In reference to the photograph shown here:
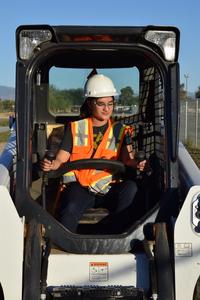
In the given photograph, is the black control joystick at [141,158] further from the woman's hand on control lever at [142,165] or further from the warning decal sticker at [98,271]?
the warning decal sticker at [98,271]

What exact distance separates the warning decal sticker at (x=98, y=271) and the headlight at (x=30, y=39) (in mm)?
1451

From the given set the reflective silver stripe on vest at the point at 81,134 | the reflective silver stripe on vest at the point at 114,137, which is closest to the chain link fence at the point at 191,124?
the reflective silver stripe on vest at the point at 114,137

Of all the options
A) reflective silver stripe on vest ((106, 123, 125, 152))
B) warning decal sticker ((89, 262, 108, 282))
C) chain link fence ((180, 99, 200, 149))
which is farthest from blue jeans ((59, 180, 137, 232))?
chain link fence ((180, 99, 200, 149))

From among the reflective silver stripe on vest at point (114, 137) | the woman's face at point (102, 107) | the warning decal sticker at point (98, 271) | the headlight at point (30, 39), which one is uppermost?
the headlight at point (30, 39)

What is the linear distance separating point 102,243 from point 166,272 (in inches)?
19.4

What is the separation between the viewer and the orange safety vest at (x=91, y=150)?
430cm

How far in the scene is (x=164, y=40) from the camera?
372 centimetres

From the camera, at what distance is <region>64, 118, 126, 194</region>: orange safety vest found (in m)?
4.30

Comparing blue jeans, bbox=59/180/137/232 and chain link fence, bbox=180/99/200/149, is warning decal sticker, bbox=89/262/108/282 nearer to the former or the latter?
blue jeans, bbox=59/180/137/232

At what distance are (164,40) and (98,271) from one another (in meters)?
1.58

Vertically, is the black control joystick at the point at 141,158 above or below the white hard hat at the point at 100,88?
below

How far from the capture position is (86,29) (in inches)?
147

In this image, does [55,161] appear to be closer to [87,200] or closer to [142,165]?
[87,200]

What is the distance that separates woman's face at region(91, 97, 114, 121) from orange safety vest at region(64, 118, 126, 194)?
10 centimetres
